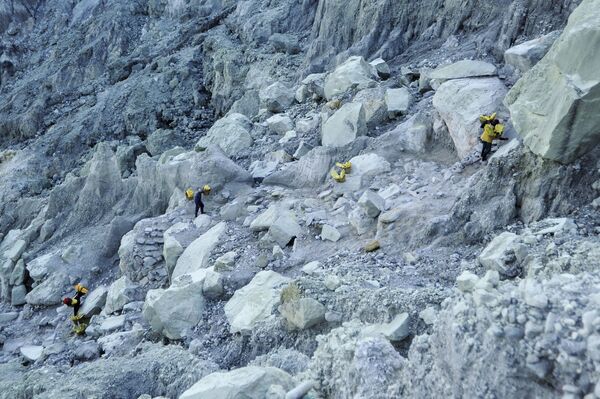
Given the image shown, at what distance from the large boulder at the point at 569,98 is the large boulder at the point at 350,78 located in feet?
21.3

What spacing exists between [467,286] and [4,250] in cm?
1364

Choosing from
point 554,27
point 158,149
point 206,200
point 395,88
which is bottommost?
point 158,149

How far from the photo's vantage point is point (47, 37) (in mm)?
31234

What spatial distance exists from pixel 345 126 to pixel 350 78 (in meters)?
2.56

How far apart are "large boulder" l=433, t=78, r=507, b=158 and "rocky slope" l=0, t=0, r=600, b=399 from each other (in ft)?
0.16

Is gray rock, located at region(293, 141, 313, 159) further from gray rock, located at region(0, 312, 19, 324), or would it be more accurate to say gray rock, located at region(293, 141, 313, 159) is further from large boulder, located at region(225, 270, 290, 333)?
gray rock, located at region(0, 312, 19, 324)

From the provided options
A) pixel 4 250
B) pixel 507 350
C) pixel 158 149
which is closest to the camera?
pixel 507 350

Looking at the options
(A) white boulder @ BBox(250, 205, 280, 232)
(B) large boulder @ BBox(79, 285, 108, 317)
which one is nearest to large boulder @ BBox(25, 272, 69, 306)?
(B) large boulder @ BBox(79, 285, 108, 317)

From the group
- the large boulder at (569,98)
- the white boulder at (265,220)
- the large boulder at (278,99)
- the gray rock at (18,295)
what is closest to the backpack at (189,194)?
the white boulder at (265,220)

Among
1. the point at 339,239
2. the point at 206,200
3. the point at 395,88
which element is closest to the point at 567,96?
the point at 339,239

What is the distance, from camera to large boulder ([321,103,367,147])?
41.4 ft

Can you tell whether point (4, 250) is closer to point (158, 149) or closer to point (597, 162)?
point (158, 149)

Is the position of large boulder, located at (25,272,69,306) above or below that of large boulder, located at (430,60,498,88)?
below

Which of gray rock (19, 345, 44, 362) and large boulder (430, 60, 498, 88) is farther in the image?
large boulder (430, 60, 498, 88)
